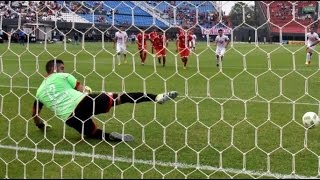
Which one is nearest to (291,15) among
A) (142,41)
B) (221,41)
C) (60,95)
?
(142,41)

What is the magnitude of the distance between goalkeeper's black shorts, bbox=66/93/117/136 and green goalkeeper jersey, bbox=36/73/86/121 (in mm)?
57

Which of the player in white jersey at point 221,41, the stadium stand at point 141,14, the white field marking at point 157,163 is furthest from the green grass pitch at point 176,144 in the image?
the stadium stand at point 141,14

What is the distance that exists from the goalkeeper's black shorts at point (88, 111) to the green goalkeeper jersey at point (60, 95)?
6 cm

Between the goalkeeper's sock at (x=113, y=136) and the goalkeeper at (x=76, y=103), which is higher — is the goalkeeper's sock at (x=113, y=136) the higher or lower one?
the lower one

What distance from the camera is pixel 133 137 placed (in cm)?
530

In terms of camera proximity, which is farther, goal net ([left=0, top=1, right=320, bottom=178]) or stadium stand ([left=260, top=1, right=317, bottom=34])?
stadium stand ([left=260, top=1, right=317, bottom=34])

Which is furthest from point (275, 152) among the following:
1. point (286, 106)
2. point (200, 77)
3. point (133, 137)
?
point (200, 77)

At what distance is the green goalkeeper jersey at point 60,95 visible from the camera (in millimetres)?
5102

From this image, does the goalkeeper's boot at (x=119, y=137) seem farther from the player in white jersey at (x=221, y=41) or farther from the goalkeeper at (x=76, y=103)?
the player in white jersey at (x=221, y=41)

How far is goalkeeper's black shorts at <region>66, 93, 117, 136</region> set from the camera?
201 inches

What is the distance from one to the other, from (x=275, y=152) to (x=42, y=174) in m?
2.11

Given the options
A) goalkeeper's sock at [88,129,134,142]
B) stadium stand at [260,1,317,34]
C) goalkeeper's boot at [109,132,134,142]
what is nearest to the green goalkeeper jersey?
goalkeeper's sock at [88,129,134,142]

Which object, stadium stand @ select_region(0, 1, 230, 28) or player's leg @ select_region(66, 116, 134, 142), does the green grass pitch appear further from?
stadium stand @ select_region(0, 1, 230, 28)

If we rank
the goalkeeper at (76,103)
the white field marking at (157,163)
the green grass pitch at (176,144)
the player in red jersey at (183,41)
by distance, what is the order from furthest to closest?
the player in red jersey at (183,41)
the goalkeeper at (76,103)
the green grass pitch at (176,144)
the white field marking at (157,163)
